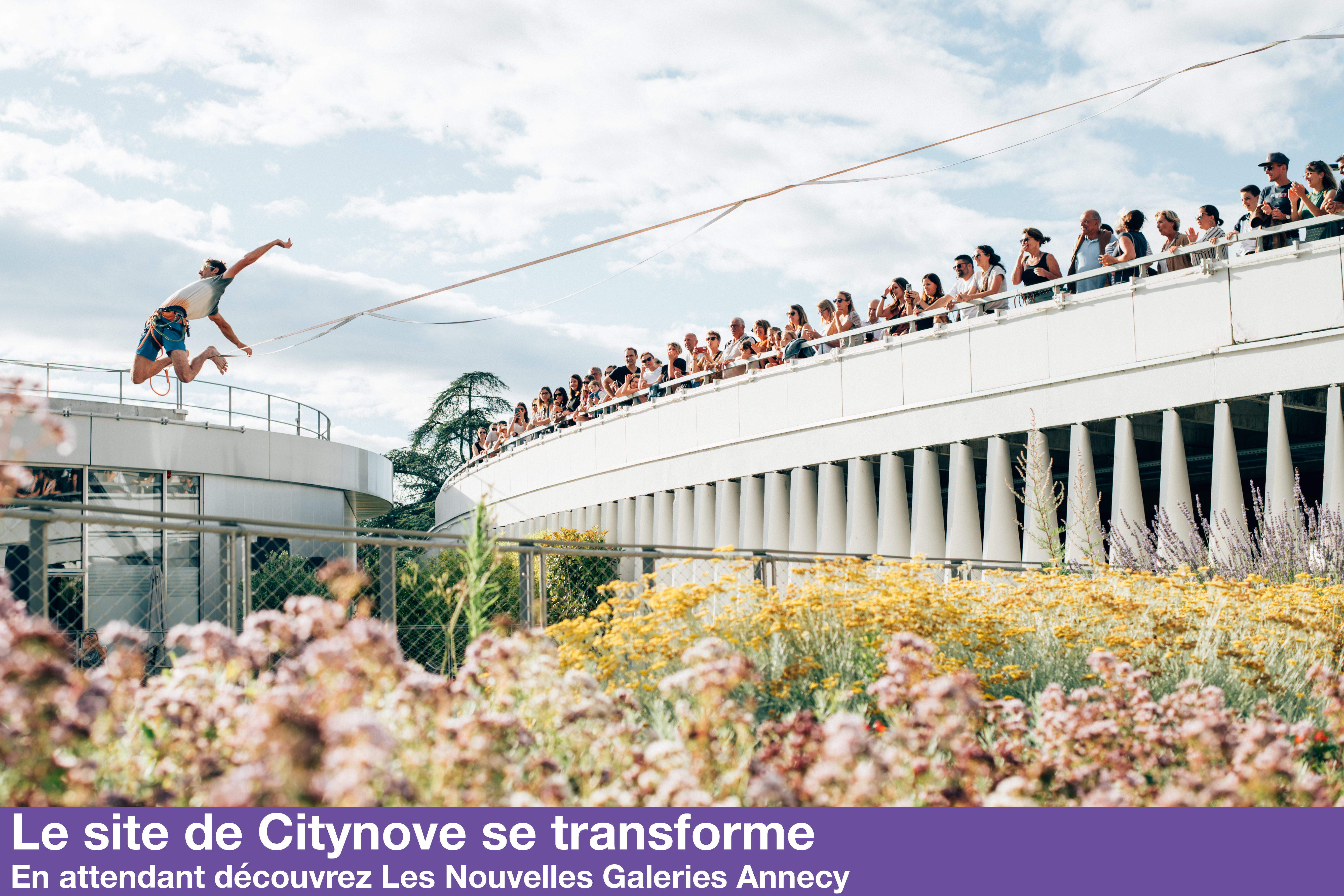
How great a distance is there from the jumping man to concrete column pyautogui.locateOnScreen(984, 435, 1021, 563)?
34.2ft

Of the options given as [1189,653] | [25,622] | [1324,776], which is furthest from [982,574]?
[25,622]

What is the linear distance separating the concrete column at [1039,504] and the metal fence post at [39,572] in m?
10.2

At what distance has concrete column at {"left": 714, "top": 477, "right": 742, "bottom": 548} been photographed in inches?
859

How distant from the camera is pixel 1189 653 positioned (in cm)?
805

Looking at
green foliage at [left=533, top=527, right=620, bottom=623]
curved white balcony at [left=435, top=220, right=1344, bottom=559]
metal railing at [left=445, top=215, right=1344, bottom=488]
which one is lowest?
green foliage at [left=533, top=527, right=620, bottom=623]

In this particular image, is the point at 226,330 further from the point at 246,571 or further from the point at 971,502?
the point at 971,502

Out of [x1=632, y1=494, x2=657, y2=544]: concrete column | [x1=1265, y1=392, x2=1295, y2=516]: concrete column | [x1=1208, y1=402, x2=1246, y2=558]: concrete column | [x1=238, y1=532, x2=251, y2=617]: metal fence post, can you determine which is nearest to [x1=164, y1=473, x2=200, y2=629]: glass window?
[x1=632, y1=494, x2=657, y2=544]: concrete column

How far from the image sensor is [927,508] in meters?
17.8

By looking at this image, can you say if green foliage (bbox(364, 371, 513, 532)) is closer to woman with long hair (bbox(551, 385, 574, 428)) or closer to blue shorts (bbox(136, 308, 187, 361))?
woman with long hair (bbox(551, 385, 574, 428))

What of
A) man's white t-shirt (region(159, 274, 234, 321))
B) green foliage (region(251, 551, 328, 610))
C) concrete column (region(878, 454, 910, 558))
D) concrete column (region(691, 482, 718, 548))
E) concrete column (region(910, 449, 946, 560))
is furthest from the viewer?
concrete column (region(691, 482, 718, 548))

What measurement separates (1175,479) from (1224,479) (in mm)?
691

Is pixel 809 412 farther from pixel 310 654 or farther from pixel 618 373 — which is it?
pixel 310 654
